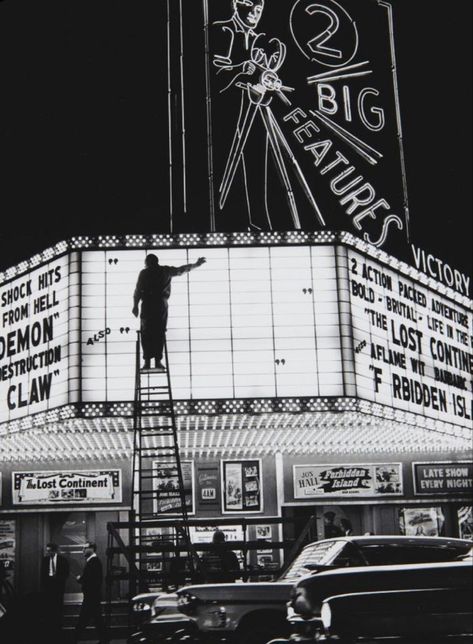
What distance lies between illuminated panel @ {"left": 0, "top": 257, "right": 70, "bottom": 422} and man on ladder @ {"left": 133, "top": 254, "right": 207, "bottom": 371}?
1348mm

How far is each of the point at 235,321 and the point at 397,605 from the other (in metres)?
10.3

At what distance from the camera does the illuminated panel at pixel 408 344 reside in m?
17.0

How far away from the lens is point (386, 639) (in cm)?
646

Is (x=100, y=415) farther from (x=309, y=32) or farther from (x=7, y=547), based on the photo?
(x=309, y=32)

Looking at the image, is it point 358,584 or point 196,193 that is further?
point 196,193

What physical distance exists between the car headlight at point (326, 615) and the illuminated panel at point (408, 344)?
9915 mm

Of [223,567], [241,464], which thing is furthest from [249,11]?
[223,567]

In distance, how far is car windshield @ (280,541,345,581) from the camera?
10273mm

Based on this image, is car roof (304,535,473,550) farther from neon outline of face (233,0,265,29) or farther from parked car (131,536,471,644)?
neon outline of face (233,0,265,29)

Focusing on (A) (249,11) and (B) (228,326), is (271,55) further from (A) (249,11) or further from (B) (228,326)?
(B) (228,326)

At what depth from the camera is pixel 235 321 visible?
1667 centimetres

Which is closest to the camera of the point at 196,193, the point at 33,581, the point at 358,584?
the point at 358,584

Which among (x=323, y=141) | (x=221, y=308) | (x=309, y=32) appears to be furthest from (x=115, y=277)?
(x=309, y=32)

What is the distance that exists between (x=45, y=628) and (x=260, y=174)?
1672cm
